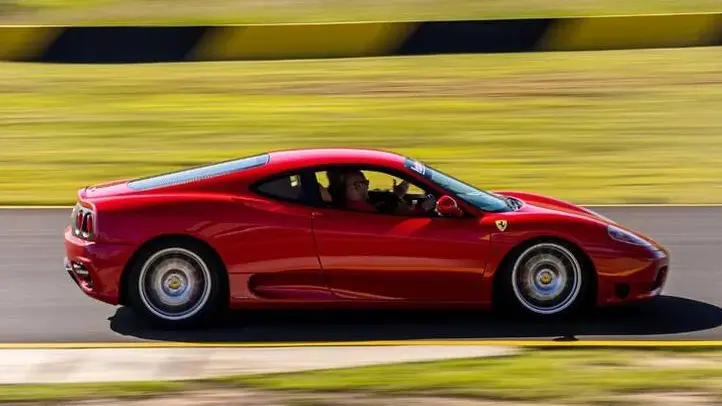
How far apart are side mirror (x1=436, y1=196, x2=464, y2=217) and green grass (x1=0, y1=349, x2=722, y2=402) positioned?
1297 mm

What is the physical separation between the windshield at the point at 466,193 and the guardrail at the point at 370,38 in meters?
14.8

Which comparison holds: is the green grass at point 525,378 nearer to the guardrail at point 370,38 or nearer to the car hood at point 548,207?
the car hood at point 548,207

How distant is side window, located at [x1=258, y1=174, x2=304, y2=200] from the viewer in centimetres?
855

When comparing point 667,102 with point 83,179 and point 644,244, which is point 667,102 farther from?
point 644,244

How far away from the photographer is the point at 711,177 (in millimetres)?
15820

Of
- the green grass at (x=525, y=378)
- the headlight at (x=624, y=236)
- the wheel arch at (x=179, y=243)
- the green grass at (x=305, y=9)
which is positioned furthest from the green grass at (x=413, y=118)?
the green grass at (x=525, y=378)

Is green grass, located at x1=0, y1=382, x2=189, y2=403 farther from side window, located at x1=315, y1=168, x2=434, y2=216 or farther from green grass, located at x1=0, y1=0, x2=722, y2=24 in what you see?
green grass, located at x1=0, y1=0, x2=722, y2=24

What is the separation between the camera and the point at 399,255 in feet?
27.8

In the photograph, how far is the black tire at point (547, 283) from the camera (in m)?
8.55

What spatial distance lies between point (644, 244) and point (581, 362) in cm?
161

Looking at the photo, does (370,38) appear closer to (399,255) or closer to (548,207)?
(548,207)

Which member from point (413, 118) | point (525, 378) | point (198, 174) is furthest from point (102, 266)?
point (413, 118)

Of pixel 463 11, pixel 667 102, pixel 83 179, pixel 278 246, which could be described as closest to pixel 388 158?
pixel 278 246

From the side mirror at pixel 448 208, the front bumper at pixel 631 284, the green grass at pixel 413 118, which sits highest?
the green grass at pixel 413 118
